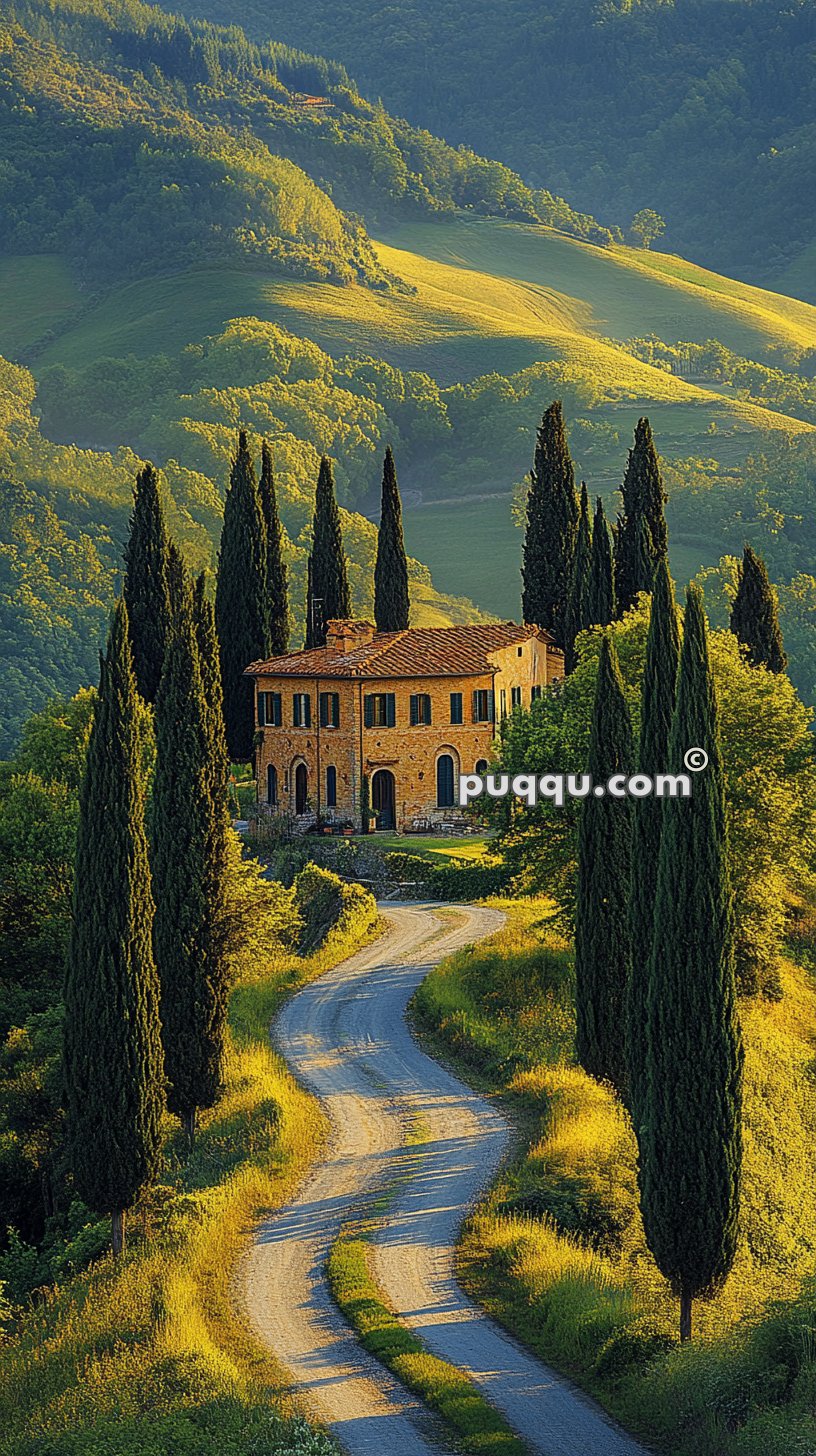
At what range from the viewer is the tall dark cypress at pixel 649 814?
85.3ft

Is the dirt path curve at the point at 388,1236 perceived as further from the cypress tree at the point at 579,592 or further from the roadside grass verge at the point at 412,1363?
the cypress tree at the point at 579,592

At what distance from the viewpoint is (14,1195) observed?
113 ft

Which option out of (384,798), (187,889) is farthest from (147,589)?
(187,889)

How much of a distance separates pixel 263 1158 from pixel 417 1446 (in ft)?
32.6

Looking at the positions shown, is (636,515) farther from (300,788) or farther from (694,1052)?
(694,1052)

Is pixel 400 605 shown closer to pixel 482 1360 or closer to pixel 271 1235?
pixel 271 1235

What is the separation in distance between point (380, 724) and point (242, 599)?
893 cm

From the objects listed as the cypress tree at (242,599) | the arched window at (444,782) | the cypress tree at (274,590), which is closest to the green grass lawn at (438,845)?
the arched window at (444,782)

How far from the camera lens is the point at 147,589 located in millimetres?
61875

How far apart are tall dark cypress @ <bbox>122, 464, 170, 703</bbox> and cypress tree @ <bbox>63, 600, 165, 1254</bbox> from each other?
3349 cm

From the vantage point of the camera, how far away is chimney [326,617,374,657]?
6209cm

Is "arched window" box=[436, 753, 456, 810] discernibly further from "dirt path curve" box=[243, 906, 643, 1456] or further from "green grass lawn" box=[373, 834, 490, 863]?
"dirt path curve" box=[243, 906, 643, 1456]

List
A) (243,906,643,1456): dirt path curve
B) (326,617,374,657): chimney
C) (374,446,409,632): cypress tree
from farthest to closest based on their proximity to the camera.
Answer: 1. (374,446,409,632): cypress tree
2. (326,617,374,657): chimney
3. (243,906,643,1456): dirt path curve

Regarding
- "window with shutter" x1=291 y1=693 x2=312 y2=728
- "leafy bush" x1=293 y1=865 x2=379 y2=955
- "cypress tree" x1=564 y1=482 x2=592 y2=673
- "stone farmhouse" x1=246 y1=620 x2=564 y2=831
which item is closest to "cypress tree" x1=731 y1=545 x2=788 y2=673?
"cypress tree" x1=564 y1=482 x2=592 y2=673
